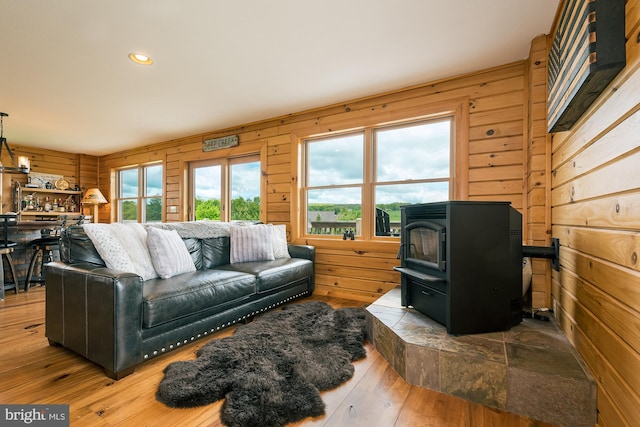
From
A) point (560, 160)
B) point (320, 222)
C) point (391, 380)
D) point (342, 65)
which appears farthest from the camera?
point (320, 222)

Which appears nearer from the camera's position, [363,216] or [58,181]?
[363,216]

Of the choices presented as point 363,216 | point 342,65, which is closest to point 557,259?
point 363,216

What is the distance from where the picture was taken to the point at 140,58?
2.58 m

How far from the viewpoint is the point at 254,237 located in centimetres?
322

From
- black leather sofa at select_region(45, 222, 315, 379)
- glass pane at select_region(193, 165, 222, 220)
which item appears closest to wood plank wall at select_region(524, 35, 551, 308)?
black leather sofa at select_region(45, 222, 315, 379)

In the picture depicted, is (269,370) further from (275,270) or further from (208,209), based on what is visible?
(208,209)

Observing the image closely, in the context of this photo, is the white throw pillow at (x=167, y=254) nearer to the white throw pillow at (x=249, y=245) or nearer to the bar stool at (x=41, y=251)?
the white throw pillow at (x=249, y=245)

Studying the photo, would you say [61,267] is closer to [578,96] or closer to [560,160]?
[578,96]

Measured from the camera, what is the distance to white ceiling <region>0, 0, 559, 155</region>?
1972 millimetres

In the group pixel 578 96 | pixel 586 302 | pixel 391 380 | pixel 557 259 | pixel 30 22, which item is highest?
pixel 30 22

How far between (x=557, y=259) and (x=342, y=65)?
7.68 feet

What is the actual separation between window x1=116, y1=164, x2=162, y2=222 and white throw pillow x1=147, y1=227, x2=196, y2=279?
3.58 m

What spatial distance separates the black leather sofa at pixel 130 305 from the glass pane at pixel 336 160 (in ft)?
5.19

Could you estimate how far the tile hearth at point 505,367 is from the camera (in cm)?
136
